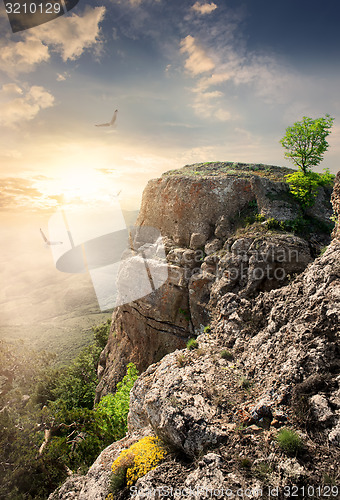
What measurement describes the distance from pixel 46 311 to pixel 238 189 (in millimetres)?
153205

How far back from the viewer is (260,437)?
20.1 feet

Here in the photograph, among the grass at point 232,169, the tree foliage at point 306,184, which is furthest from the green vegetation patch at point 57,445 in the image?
the grass at point 232,169

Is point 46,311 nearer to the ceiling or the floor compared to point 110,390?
nearer to the floor

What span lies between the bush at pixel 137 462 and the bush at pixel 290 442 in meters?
3.44

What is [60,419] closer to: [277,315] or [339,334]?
[277,315]

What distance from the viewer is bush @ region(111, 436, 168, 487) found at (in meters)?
6.78

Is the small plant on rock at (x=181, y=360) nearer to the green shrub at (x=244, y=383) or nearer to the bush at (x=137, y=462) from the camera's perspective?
the green shrub at (x=244, y=383)

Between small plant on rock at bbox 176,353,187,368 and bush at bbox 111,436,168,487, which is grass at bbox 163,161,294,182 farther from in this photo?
bush at bbox 111,436,168,487

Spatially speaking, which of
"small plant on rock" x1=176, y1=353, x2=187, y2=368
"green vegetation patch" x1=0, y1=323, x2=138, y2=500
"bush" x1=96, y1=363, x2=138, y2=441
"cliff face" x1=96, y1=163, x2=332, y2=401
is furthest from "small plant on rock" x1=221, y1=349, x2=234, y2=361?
"bush" x1=96, y1=363, x2=138, y2=441

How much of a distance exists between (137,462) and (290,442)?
4.38m

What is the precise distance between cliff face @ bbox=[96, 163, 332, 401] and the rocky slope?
277cm

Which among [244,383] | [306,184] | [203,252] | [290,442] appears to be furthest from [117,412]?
[306,184]

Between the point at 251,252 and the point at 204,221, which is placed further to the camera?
the point at 204,221

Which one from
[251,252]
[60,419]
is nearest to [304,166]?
[251,252]
